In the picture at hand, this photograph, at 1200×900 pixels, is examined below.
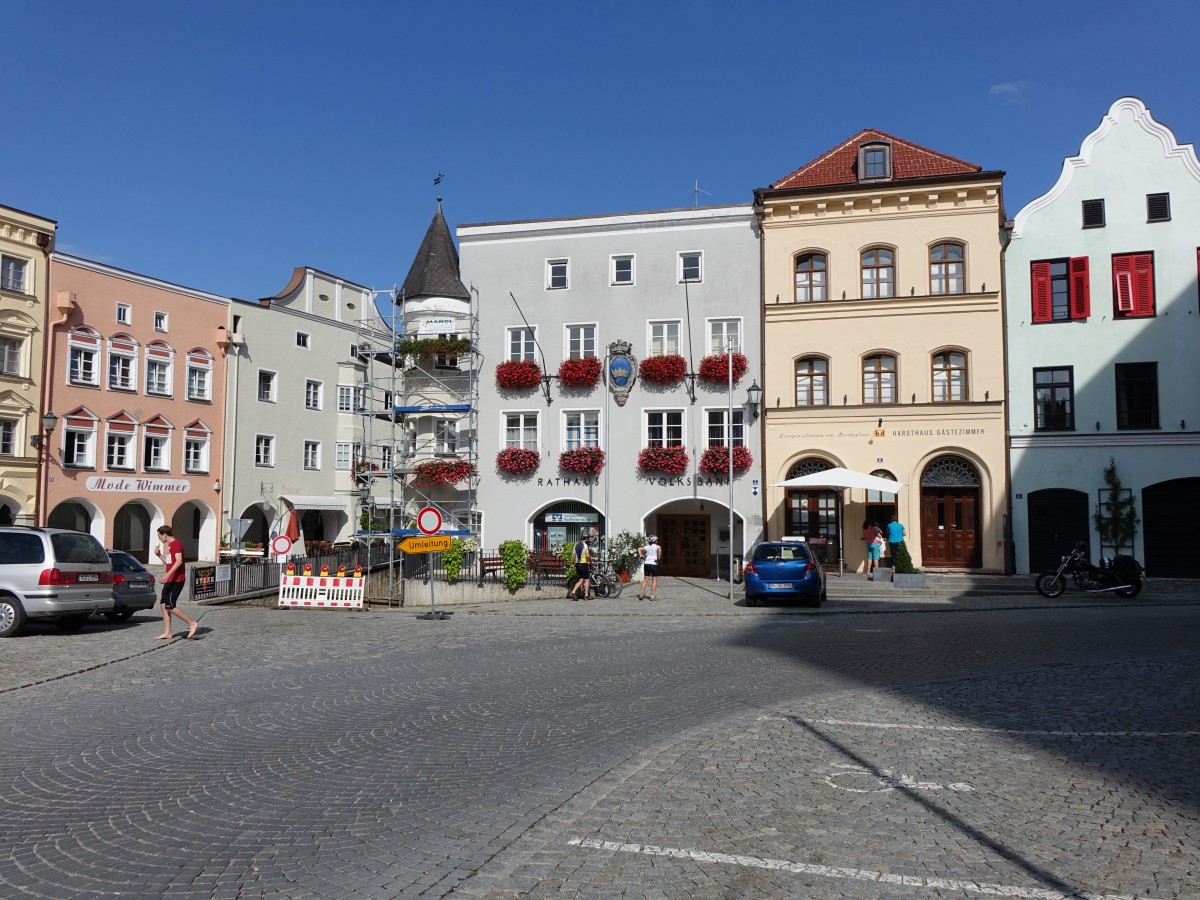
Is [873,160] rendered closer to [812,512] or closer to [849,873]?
[812,512]

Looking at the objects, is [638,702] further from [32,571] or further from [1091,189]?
[1091,189]

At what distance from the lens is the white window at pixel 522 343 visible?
3506cm

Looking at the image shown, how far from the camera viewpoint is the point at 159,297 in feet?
138

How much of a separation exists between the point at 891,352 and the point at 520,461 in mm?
12755

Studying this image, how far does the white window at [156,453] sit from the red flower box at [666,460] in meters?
22.0

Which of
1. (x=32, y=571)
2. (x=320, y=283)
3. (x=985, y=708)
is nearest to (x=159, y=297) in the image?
(x=320, y=283)

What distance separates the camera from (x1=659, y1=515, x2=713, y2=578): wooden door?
1350 inches

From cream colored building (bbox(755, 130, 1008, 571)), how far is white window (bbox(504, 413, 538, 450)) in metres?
8.14

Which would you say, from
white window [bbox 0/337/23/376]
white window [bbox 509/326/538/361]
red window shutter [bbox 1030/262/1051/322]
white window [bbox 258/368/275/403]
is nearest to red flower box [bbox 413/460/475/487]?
white window [bbox 509/326/538/361]

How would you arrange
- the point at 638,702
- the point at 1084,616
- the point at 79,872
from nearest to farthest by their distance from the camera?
the point at 79,872, the point at 638,702, the point at 1084,616

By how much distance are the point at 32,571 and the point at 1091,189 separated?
30.1 meters

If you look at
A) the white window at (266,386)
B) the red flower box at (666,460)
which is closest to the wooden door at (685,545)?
the red flower box at (666,460)

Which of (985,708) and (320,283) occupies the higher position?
(320,283)

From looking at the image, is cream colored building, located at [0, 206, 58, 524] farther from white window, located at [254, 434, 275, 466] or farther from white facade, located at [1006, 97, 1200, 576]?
white facade, located at [1006, 97, 1200, 576]
